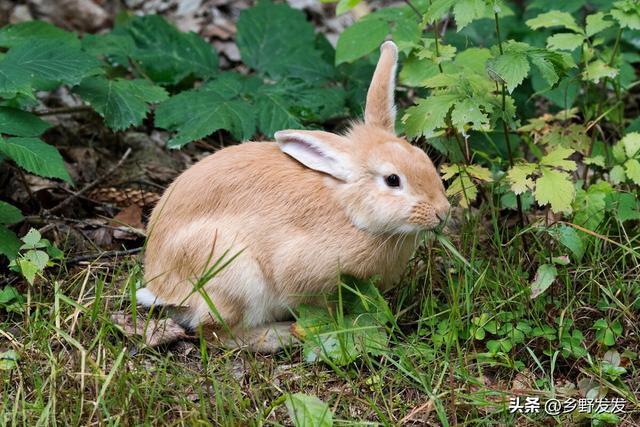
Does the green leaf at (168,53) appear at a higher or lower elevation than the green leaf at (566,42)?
lower

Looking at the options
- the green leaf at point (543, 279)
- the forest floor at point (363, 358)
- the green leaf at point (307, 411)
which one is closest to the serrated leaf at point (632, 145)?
the forest floor at point (363, 358)

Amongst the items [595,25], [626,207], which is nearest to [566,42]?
[595,25]

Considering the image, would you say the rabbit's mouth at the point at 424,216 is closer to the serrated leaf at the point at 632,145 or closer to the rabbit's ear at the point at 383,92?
the rabbit's ear at the point at 383,92

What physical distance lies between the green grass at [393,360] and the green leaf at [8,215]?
30 centimetres

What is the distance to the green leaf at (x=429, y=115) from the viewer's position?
371cm

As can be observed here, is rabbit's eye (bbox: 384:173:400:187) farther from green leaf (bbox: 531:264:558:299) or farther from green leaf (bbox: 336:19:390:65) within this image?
green leaf (bbox: 336:19:390:65)

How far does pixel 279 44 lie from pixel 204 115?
0.94 metres

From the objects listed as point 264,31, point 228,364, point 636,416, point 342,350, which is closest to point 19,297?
point 228,364

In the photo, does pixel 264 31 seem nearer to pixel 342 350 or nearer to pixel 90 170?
pixel 90 170

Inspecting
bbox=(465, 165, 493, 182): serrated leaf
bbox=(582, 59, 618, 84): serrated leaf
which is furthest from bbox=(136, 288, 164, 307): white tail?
bbox=(582, 59, 618, 84): serrated leaf

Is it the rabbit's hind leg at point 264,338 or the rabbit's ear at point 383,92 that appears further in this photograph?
the rabbit's ear at point 383,92

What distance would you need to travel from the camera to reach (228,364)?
3.54m

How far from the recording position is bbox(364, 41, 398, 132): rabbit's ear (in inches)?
154

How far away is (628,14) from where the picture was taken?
409 cm
